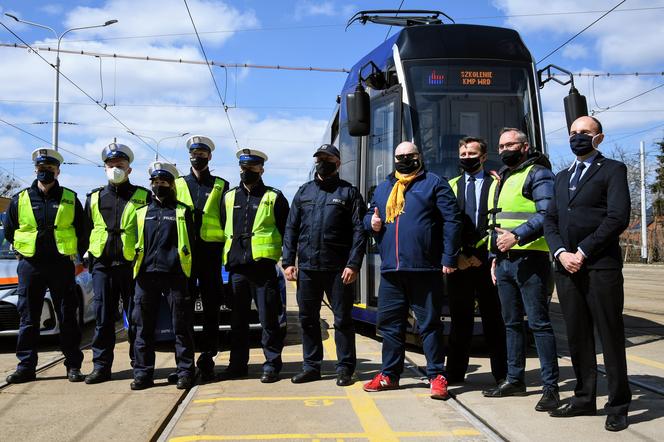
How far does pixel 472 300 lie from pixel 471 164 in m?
1.17

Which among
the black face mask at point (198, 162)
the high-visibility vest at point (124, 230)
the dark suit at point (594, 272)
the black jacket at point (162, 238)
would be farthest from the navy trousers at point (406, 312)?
the high-visibility vest at point (124, 230)

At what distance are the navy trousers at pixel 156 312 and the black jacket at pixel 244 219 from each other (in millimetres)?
512

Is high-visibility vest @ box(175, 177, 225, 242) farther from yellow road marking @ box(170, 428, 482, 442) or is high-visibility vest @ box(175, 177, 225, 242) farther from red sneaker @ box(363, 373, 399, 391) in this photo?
yellow road marking @ box(170, 428, 482, 442)

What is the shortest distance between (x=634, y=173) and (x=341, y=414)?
2001 inches

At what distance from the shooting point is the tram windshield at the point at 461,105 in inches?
287

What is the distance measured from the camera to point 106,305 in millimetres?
6012

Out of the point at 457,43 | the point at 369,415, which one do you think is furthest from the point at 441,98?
the point at 369,415

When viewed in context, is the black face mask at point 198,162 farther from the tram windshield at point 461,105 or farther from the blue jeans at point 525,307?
the blue jeans at point 525,307

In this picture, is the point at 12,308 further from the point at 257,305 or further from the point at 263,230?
the point at 263,230

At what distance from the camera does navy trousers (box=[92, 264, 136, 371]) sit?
6004mm

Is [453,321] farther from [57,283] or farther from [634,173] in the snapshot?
[634,173]

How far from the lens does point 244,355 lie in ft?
20.3

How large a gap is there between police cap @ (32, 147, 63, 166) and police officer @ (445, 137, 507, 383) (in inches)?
145

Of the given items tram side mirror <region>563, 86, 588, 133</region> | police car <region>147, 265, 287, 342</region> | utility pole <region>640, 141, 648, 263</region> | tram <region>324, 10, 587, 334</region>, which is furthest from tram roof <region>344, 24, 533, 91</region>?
utility pole <region>640, 141, 648, 263</region>
